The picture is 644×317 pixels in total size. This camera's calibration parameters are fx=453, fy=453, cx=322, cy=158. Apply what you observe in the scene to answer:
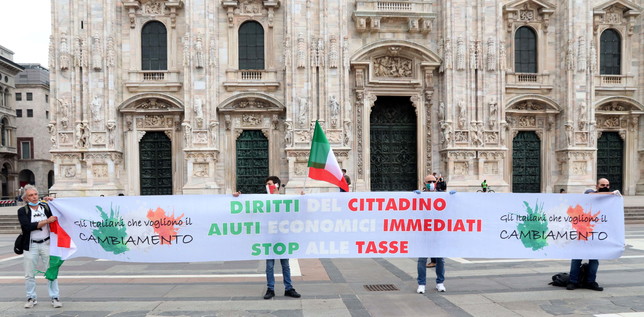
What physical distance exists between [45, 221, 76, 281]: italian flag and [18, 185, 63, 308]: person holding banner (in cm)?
13

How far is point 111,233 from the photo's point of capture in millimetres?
8883

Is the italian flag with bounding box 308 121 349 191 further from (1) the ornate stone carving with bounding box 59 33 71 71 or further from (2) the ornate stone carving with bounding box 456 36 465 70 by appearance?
(1) the ornate stone carving with bounding box 59 33 71 71

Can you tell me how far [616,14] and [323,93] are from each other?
2007cm

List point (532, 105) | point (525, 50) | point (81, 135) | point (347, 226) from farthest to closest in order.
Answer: point (525, 50) → point (532, 105) → point (81, 135) → point (347, 226)

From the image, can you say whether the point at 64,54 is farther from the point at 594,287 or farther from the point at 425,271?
the point at 594,287

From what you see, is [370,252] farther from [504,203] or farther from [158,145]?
[158,145]

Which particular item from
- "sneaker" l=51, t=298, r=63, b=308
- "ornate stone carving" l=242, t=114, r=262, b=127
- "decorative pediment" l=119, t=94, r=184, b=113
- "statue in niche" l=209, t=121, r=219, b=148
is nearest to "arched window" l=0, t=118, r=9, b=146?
"decorative pediment" l=119, t=94, r=184, b=113

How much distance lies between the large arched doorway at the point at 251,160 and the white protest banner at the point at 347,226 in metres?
17.7

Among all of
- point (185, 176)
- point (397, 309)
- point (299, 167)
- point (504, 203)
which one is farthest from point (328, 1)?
point (397, 309)

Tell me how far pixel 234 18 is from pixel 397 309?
74.4ft

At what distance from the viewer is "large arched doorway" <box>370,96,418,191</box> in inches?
1088

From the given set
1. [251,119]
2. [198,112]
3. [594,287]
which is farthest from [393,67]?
[594,287]

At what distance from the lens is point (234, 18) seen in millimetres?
26453

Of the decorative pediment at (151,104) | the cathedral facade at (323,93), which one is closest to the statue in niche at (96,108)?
the cathedral facade at (323,93)
